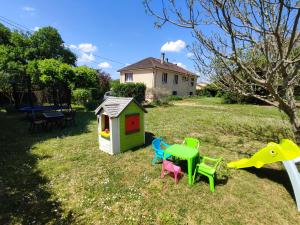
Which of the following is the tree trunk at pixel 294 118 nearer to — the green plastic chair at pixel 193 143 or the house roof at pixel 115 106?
the green plastic chair at pixel 193 143

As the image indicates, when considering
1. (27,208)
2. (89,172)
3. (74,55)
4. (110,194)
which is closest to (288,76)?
(110,194)

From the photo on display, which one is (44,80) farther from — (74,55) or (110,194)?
(110,194)

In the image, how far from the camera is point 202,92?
3538cm

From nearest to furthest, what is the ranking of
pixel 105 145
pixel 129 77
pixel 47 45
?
pixel 105 145 → pixel 47 45 → pixel 129 77

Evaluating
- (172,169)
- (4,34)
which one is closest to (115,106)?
(172,169)

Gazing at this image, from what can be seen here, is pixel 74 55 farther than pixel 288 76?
Yes

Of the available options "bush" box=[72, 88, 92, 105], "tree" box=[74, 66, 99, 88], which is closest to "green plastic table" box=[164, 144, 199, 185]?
"tree" box=[74, 66, 99, 88]

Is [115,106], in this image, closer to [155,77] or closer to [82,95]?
[82,95]

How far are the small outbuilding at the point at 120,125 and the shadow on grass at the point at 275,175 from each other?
12.8 feet

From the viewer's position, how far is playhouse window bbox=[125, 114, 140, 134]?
6.41 meters

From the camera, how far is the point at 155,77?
23.8 metres

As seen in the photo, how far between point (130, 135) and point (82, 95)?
12302 millimetres

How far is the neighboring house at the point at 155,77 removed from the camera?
22.4 metres

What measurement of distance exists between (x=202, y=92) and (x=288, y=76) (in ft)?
105
